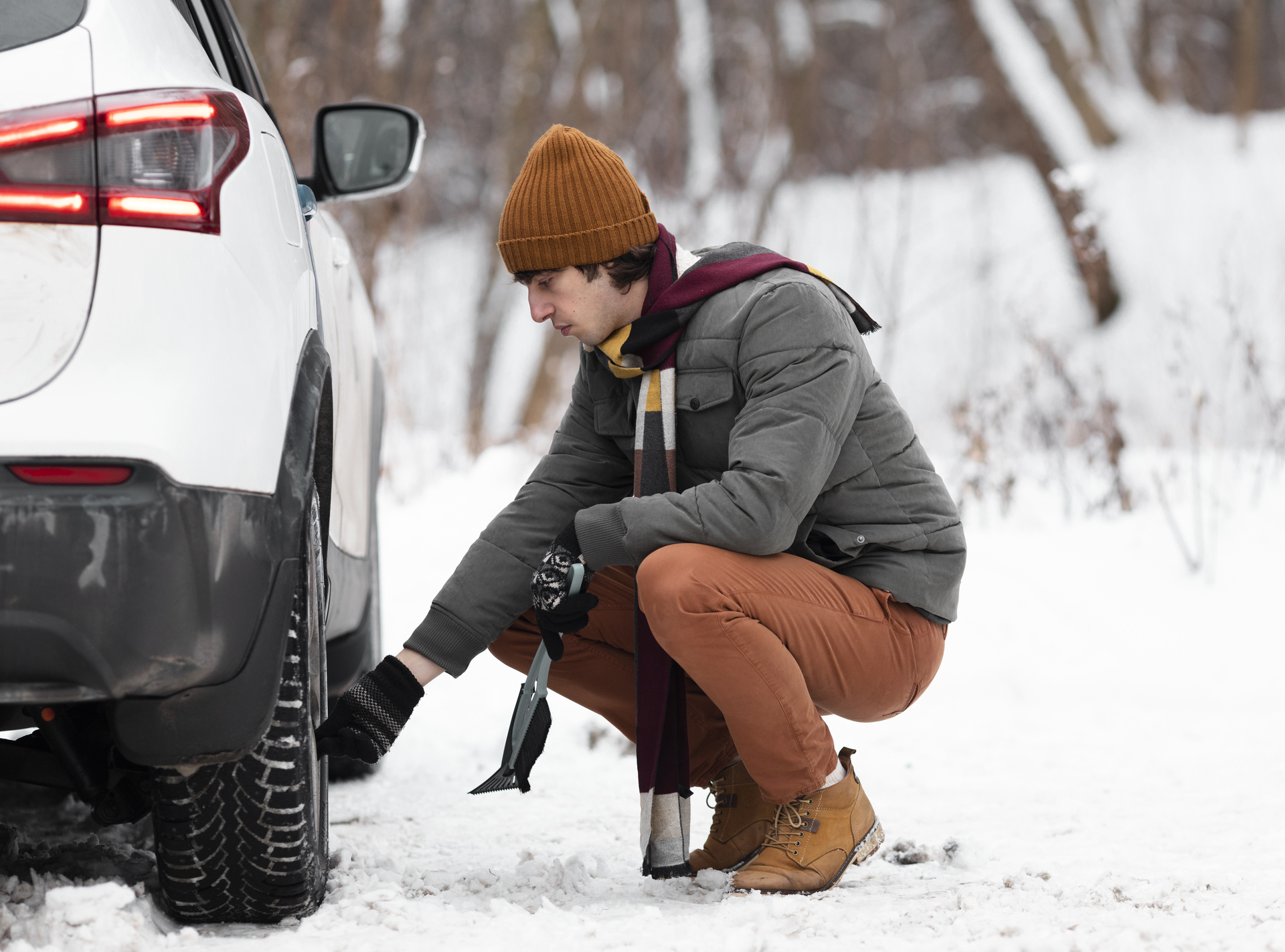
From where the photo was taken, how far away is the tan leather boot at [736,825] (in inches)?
99.0

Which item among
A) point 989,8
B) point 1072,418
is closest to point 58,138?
point 1072,418

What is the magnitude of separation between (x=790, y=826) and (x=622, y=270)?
106 centimetres

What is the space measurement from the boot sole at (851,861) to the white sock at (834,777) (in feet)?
0.39

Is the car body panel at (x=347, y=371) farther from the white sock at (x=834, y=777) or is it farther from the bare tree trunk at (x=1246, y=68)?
the bare tree trunk at (x=1246, y=68)

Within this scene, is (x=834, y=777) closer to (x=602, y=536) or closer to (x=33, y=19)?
(x=602, y=536)

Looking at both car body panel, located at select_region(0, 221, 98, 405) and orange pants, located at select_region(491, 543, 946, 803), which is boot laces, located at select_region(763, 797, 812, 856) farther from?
car body panel, located at select_region(0, 221, 98, 405)

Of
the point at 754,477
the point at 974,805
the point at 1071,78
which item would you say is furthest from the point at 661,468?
the point at 1071,78

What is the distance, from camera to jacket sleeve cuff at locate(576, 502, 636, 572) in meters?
2.27

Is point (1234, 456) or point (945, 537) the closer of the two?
point (945, 537)

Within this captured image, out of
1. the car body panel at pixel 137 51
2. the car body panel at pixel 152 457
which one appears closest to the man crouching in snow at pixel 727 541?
the car body panel at pixel 152 457

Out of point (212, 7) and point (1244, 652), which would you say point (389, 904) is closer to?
point (212, 7)

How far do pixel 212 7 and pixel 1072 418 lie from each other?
490cm

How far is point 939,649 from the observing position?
98.1 inches

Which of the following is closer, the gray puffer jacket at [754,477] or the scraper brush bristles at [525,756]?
the gray puffer jacket at [754,477]
